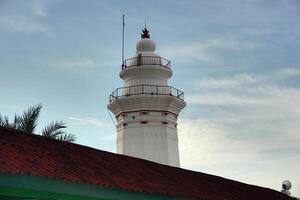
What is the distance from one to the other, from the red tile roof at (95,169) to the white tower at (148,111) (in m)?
12.3

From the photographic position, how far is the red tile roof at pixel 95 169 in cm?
1132

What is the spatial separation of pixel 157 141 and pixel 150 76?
3.90 m

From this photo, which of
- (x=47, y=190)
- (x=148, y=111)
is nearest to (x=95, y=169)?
(x=47, y=190)

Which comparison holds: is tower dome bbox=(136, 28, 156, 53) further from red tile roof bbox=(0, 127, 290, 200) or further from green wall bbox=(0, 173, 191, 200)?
green wall bbox=(0, 173, 191, 200)

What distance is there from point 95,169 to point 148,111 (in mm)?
17789

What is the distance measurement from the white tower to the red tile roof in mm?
12338

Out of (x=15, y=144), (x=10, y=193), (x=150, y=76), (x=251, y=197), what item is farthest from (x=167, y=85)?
(x=10, y=193)

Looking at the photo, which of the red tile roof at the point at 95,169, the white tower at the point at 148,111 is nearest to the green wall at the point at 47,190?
the red tile roof at the point at 95,169

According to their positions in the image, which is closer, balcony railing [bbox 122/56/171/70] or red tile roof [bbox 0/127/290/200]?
red tile roof [bbox 0/127/290/200]

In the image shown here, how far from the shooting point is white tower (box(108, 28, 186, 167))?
30.9 meters

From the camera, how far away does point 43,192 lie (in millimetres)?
10766

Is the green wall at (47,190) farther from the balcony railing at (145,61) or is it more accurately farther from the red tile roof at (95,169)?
the balcony railing at (145,61)

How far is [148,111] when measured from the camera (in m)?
31.0

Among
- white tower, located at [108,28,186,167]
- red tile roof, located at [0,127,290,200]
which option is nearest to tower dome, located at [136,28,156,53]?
white tower, located at [108,28,186,167]
